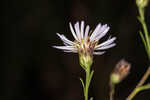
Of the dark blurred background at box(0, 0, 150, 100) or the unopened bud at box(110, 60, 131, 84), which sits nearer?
the unopened bud at box(110, 60, 131, 84)

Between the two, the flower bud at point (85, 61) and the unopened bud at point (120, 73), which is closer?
the flower bud at point (85, 61)

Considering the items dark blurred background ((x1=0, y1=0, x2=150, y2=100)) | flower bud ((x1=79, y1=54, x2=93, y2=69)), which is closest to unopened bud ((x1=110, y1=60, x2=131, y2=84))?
flower bud ((x1=79, y1=54, x2=93, y2=69))

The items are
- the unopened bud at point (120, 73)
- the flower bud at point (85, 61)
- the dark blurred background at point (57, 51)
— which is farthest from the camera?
the dark blurred background at point (57, 51)

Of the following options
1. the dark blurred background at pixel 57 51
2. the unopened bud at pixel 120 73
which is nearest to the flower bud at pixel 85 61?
the unopened bud at pixel 120 73

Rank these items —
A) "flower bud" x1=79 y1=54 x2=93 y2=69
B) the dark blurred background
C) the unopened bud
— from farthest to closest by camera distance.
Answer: the dark blurred background < the unopened bud < "flower bud" x1=79 y1=54 x2=93 y2=69

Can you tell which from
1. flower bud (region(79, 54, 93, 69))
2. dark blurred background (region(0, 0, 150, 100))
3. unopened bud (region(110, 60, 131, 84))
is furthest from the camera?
dark blurred background (region(0, 0, 150, 100))

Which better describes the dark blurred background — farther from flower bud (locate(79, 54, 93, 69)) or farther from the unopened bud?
flower bud (locate(79, 54, 93, 69))

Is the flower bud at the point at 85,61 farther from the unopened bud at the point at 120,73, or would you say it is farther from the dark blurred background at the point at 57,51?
the dark blurred background at the point at 57,51

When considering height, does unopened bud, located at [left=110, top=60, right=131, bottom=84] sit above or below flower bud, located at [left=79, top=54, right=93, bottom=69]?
below

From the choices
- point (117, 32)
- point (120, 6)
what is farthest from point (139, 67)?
point (120, 6)
